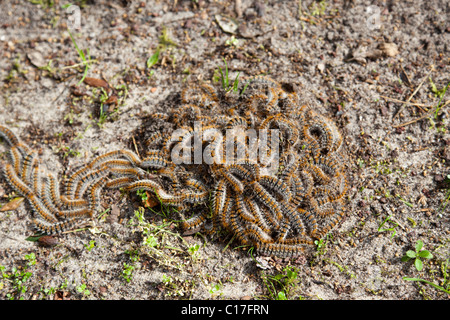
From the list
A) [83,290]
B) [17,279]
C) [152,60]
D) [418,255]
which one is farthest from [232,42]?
[17,279]

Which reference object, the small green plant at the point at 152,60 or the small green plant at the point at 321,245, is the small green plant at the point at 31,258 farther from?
the small green plant at the point at 321,245

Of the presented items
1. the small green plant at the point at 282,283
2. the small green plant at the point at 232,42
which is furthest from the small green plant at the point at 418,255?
the small green plant at the point at 232,42

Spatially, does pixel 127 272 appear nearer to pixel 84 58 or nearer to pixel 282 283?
pixel 282 283

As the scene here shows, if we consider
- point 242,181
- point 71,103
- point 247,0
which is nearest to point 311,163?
point 242,181

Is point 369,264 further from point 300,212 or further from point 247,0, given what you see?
point 247,0

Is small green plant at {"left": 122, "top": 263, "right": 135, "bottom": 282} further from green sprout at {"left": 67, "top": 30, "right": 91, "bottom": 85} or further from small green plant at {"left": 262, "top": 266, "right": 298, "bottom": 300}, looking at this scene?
green sprout at {"left": 67, "top": 30, "right": 91, "bottom": 85}

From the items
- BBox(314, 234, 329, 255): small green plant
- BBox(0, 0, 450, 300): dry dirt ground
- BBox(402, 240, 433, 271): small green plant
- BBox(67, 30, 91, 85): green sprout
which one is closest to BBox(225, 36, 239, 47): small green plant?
BBox(0, 0, 450, 300): dry dirt ground
